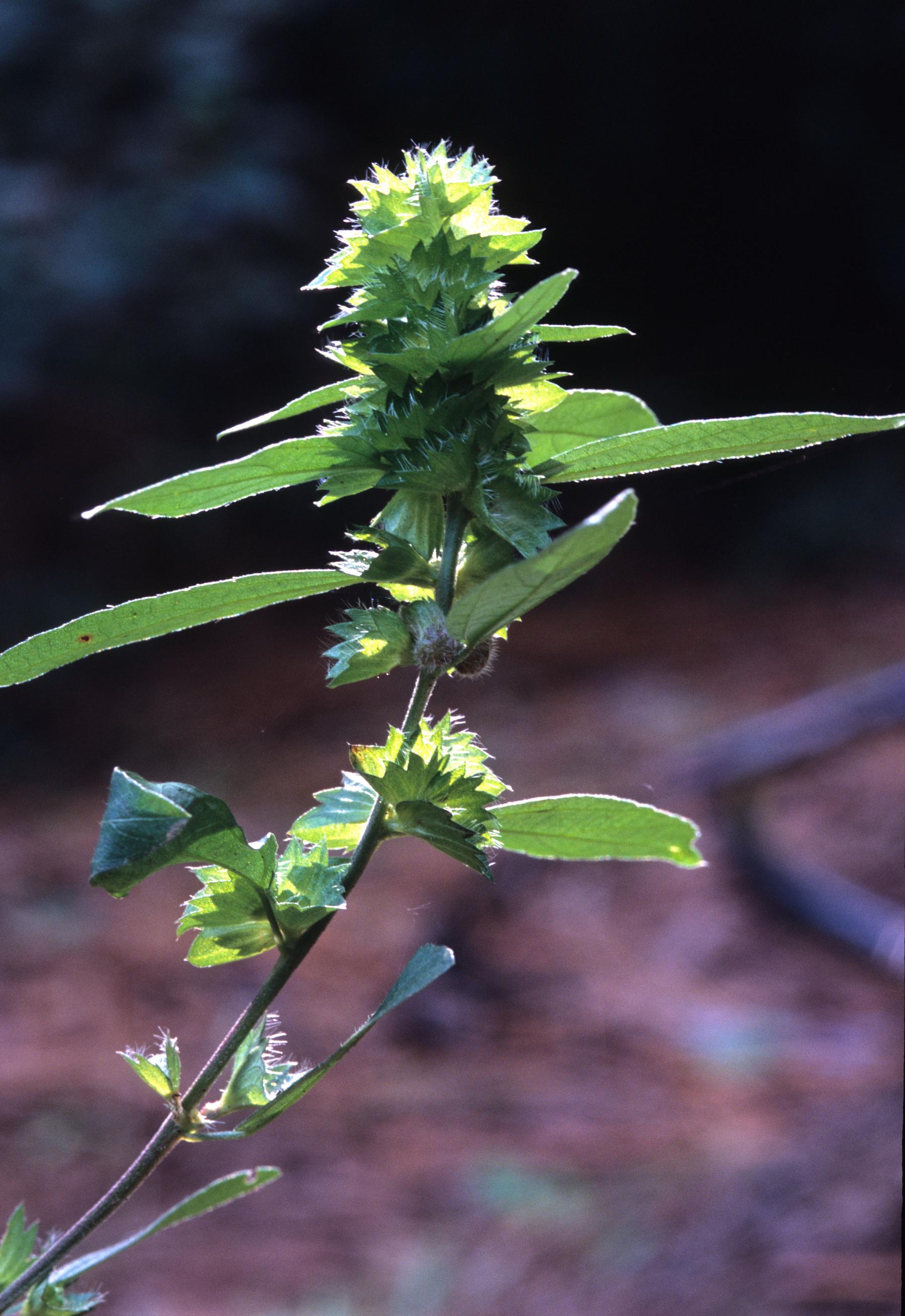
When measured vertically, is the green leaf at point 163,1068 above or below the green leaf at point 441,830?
below

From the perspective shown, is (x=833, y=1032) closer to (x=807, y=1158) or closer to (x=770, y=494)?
(x=807, y=1158)

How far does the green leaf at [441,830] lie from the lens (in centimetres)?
35

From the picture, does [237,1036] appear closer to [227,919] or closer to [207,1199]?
[227,919]

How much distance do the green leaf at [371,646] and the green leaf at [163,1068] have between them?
0.15 meters

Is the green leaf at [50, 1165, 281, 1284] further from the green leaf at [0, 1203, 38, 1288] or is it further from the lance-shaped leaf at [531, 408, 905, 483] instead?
the lance-shaped leaf at [531, 408, 905, 483]

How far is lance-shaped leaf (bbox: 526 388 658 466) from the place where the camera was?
41cm

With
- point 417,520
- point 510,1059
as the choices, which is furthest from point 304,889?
point 510,1059

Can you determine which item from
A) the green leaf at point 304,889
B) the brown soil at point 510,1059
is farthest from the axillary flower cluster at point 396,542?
the brown soil at point 510,1059

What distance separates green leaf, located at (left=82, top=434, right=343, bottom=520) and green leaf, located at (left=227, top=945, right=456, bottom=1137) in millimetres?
153

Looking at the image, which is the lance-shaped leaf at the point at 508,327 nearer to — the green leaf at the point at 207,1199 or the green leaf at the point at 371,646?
the green leaf at the point at 371,646

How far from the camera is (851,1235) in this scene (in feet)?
5.55

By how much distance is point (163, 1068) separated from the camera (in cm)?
40

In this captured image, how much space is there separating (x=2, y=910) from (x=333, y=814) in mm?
2784

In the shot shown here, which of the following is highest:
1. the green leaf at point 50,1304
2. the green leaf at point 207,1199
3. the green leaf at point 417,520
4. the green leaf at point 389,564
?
the green leaf at point 417,520
